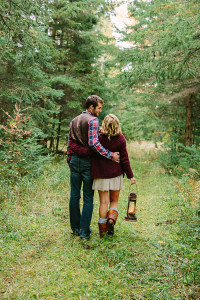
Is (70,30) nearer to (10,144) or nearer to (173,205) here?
(10,144)

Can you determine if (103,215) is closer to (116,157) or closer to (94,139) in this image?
(116,157)

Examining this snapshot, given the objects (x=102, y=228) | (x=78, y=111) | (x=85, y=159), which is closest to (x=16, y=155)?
(x=85, y=159)

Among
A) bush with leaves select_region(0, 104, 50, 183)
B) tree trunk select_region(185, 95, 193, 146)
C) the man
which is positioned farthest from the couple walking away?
tree trunk select_region(185, 95, 193, 146)

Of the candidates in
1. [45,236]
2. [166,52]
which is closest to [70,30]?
[166,52]

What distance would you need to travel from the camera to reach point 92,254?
369 cm

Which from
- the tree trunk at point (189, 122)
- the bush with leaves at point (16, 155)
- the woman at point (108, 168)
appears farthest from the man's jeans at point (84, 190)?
the tree trunk at point (189, 122)

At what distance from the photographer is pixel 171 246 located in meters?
3.99

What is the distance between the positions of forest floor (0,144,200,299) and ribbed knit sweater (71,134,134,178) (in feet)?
3.84

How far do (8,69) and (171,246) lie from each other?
6.71 metres

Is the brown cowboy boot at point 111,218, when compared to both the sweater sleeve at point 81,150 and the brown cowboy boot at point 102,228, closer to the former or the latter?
the brown cowboy boot at point 102,228

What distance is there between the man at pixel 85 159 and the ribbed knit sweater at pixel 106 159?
3.4 inches

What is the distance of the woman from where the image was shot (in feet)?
13.5

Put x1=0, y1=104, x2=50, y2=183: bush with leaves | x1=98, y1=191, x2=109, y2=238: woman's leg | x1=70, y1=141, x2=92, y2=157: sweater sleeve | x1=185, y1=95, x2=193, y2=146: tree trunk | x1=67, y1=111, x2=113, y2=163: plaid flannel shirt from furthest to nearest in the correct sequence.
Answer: x1=185, y1=95, x2=193, y2=146: tree trunk, x1=0, y1=104, x2=50, y2=183: bush with leaves, x1=98, y1=191, x2=109, y2=238: woman's leg, x1=70, y1=141, x2=92, y2=157: sweater sleeve, x1=67, y1=111, x2=113, y2=163: plaid flannel shirt

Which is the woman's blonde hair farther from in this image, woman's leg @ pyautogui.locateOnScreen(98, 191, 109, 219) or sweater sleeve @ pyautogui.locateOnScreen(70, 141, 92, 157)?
woman's leg @ pyautogui.locateOnScreen(98, 191, 109, 219)
